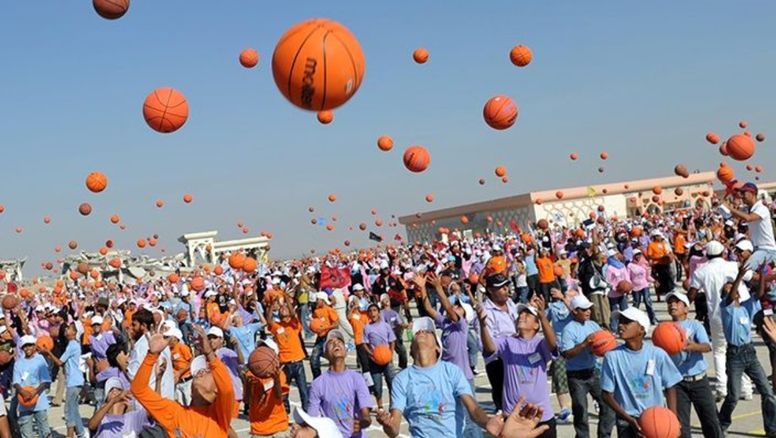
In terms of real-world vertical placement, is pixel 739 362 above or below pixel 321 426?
below

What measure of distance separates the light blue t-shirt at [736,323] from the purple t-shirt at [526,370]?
2565 millimetres

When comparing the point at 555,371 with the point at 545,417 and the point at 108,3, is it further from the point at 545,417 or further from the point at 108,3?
the point at 108,3

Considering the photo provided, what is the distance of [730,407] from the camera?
27.8 feet

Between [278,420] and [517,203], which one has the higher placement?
[517,203]

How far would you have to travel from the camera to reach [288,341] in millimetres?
11750

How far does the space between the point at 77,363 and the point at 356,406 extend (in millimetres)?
6490

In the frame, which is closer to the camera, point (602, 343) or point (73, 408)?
point (602, 343)

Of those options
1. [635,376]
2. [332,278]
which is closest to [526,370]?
[635,376]

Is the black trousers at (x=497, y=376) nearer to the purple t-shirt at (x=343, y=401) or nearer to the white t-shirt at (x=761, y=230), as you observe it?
the purple t-shirt at (x=343, y=401)

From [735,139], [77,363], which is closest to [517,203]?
[735,139]

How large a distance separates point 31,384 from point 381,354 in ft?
14.2

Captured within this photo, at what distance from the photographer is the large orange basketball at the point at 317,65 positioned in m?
6.52

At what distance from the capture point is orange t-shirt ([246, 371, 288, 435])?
820 cm

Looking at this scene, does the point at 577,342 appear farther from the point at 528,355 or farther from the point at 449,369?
the point at 449,369
